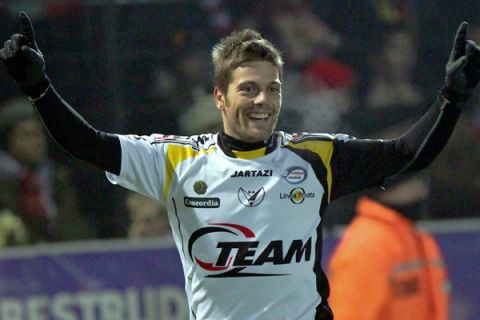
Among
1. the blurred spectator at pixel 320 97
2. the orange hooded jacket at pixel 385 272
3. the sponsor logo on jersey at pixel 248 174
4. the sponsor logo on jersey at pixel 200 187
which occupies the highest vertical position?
the sponsor logo on jersey at pixel 248 174

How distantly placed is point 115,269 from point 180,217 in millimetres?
3031

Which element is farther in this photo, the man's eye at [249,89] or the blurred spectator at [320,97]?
the blurred spectator at [320,97]

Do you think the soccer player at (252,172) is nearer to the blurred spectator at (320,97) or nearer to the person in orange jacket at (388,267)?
the person in orange jacket at (388,267)

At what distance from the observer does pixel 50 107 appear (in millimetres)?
4523

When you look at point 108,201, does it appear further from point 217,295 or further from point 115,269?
point 217,295

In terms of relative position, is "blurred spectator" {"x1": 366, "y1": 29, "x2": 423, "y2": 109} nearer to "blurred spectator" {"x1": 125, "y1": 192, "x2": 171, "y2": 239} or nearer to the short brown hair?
"blurred spectator" {"x1": 125, "y1": 192, "x2": 171, "y2": 239}

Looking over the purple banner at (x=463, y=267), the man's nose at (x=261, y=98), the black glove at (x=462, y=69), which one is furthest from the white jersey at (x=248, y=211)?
the purple banner at (x=463, y=267)

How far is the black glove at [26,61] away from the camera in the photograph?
4445 mm

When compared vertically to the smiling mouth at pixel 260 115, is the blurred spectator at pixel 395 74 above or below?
below

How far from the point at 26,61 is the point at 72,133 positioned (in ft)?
0.99

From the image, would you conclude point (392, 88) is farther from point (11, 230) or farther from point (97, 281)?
point (11, 230)

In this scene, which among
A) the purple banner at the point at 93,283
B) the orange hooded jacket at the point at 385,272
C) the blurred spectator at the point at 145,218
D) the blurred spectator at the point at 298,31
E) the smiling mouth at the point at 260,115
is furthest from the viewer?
the blurred spectator at the point at 298,31

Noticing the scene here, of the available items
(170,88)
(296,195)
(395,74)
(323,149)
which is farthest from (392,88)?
(296,195)

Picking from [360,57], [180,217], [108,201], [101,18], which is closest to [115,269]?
[108,201]
